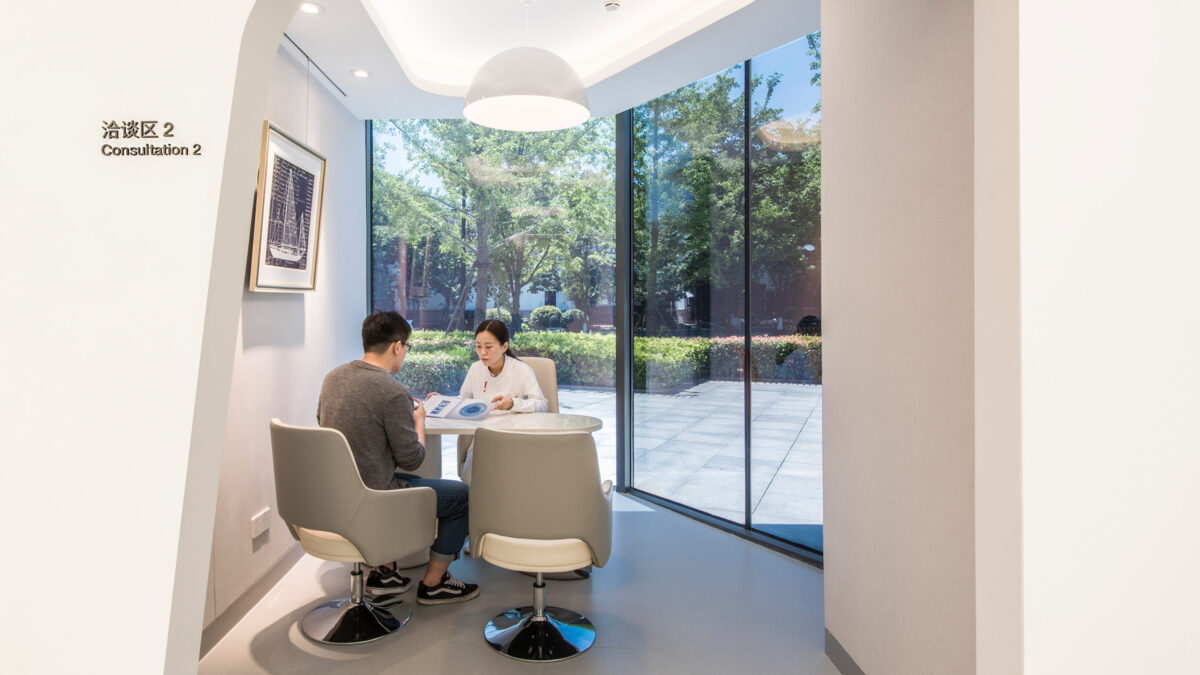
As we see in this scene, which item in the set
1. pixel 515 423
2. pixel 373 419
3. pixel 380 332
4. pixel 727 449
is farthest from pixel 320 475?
pixel 727 449

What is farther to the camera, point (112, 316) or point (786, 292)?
point (786, 292)

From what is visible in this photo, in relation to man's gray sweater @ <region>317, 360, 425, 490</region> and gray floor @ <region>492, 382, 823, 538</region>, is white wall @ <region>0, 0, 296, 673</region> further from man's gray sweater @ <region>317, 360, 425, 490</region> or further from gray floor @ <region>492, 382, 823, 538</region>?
gray floor @ <region>492, 382, 823, 538</region>

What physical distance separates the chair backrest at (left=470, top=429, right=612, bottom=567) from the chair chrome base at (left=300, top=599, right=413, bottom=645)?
32.1 inches

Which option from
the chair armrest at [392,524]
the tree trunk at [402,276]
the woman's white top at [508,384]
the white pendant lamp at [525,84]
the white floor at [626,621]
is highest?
the white pendant lamp at [525,84]

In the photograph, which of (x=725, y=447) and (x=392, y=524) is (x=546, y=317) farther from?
(x=392, y=524)

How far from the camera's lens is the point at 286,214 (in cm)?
325

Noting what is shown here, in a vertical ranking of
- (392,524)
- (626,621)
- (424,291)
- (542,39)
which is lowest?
(626,621)

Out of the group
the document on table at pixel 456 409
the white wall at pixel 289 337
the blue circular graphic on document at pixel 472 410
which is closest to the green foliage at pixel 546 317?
the white wall at pixel 289 337

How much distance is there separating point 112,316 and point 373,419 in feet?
5.11

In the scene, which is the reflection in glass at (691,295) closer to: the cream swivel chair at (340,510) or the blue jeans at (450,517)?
the blue jeans at (450,517)

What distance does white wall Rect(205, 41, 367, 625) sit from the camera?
9.13 ft

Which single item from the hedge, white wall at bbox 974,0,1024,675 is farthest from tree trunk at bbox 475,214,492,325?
white wall at bbox 974,0,1024,675

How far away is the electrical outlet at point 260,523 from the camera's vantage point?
2953 mm

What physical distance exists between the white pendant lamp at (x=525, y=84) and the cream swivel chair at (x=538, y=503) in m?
1.52
